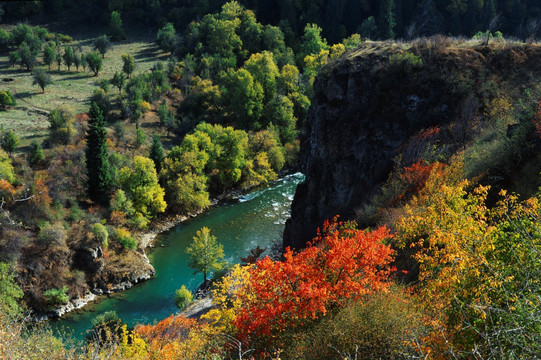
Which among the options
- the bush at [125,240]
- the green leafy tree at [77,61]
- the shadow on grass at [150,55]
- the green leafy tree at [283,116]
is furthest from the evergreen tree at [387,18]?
the bush at [125,240]

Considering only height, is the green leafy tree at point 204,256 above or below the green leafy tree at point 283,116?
below

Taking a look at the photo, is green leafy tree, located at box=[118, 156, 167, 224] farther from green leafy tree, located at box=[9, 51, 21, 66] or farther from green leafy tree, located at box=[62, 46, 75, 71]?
green leafy tree, located at box=[9, 51, 21, 66]

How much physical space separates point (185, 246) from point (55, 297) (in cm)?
1554

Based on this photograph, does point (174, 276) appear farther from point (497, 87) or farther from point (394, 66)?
point (497, 87)

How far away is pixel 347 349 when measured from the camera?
1373cm

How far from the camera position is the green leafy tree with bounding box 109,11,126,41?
347 feet

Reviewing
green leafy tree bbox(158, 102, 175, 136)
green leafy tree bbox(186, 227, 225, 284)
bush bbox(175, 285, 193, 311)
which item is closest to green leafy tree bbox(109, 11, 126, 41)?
green leafy tree bbox(158, 102, 175, 136)

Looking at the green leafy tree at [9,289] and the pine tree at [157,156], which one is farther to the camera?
the pine tree at [157,156]

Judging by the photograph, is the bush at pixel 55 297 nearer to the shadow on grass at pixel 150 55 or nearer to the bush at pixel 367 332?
the bush at pixel 367 332

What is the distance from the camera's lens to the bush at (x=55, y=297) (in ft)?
132

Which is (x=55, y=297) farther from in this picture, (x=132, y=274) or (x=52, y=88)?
(x=52, y=88)

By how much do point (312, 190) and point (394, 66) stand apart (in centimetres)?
1363

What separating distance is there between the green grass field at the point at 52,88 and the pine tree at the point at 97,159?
1460cm

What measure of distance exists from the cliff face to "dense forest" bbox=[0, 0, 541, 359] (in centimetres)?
20
